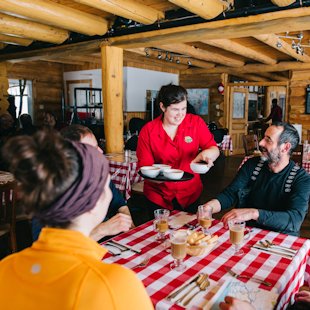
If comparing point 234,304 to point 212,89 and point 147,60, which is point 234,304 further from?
point 212,89

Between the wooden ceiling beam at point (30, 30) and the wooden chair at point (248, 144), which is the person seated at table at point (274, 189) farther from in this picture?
the wooden ceiling beam at point (30, 30)

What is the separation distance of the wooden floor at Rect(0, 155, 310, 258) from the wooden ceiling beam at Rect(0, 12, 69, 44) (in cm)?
265

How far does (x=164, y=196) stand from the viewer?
2.40 m

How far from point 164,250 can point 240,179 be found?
0.98 meters

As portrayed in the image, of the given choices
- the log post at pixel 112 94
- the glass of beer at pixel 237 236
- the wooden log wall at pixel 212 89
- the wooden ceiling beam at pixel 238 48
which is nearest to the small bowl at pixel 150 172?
the glass of beer at pixel 237 236

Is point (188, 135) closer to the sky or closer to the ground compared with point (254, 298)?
closer to the sky

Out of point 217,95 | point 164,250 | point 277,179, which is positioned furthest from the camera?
point 217,95

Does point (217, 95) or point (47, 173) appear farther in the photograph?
point (217, 95)

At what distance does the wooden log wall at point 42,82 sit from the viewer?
920 cm

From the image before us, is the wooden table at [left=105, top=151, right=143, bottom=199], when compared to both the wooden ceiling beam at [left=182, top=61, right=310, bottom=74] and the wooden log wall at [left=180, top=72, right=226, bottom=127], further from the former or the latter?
the wooden log wall at [left=180, top=72, right=226, bottom=127]

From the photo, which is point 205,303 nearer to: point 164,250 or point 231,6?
point 164,250

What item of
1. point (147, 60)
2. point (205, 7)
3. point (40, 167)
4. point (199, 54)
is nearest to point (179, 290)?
point (40, 167)

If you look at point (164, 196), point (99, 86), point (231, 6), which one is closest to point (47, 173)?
point (164, 196)

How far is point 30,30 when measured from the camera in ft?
15.8
